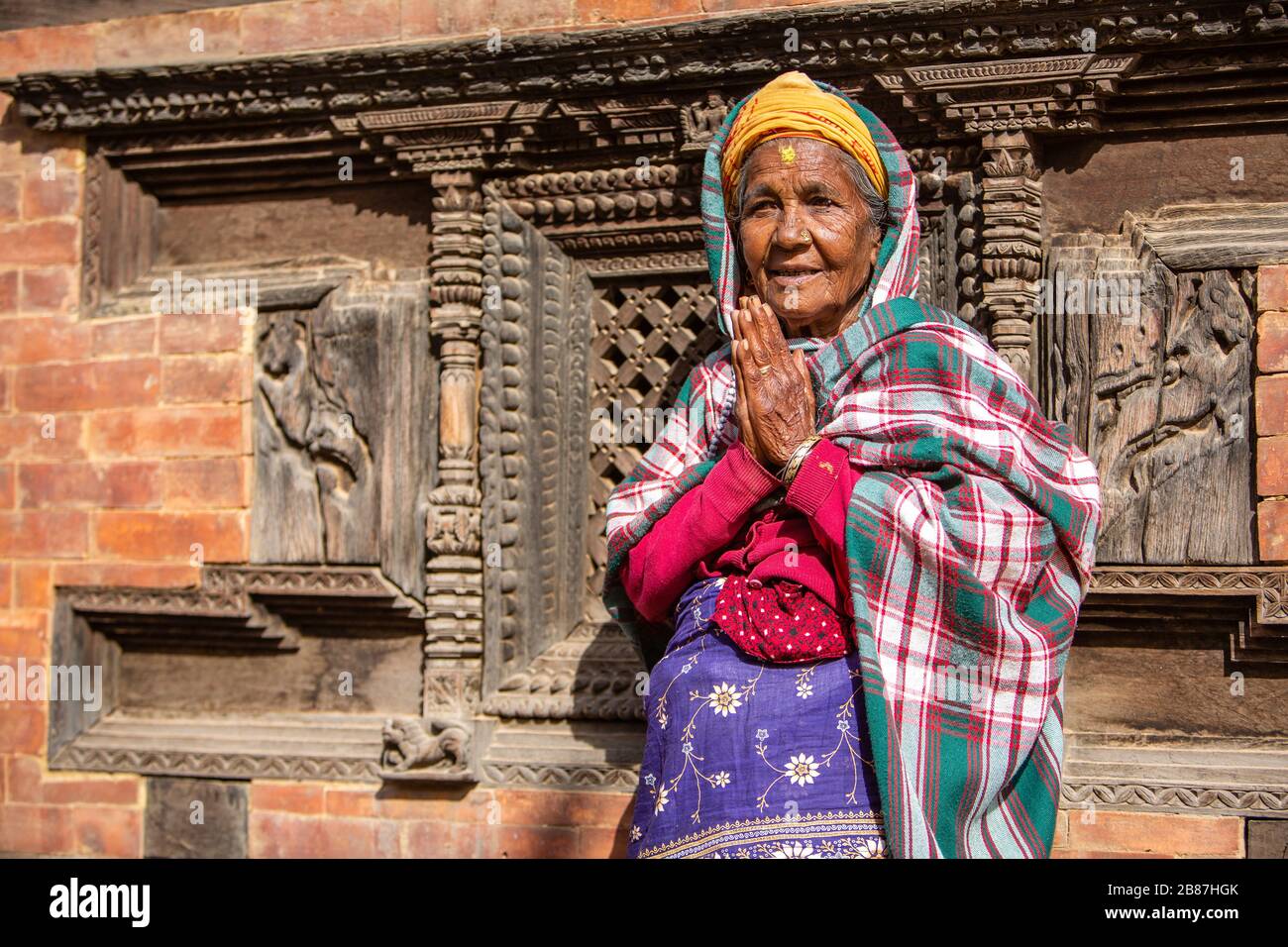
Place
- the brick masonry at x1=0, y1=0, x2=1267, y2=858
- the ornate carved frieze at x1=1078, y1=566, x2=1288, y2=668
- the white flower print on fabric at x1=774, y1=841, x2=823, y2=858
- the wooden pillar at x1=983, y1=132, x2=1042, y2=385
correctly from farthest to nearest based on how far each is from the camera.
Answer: the brick masonry at x1=0, y1=0, x2=1267, y2=858 < the wooden pillar at x1=983, y1=132, x2=1042, y2=385 < the ornate carved frieze at x1=1078, y1=566, x2=1288, y2=668 < the white flower print on fabric at x1=774, y1=841, x2=823, y2=858

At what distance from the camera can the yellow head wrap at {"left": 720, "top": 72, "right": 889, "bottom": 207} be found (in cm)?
273

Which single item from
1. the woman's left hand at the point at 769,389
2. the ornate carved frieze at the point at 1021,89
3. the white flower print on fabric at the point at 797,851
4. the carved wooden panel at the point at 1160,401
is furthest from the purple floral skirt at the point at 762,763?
the ornate carved frieze at the point at 1021,89

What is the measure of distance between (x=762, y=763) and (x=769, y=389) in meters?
0.72

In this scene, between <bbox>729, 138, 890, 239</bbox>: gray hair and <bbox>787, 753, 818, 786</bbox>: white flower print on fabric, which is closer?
<bbox>787, 753, 818, 786</bbox>: white flower print on fabric

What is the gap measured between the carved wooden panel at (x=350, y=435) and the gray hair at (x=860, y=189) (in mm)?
1485

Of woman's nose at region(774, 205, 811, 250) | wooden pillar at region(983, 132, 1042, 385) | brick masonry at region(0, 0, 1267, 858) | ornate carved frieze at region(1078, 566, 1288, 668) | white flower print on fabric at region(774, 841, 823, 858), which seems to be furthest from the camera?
brick masonry at region(0, 0, 1267, 858)

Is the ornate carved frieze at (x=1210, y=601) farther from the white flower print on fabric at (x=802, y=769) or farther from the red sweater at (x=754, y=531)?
the white flower print on fabric at (x=802, y=769)

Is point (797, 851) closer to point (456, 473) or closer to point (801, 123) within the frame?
point (801, 123)

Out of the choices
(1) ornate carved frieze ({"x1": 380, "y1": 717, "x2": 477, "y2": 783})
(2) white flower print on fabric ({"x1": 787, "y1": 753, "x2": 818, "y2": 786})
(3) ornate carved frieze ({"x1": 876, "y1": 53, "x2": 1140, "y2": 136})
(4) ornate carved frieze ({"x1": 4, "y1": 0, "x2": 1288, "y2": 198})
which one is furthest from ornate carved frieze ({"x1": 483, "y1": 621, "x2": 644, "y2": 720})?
(3) ornate carved frieze ({"x1": 876, "y1": 53, "x2": 1140, "y2": 136})

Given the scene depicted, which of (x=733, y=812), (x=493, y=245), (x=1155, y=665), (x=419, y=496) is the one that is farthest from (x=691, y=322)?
(x=733, y=812)

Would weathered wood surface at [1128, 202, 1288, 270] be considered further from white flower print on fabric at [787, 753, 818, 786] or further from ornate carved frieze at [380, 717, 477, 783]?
ornate carved frieze at [380, 717, 477, 783]

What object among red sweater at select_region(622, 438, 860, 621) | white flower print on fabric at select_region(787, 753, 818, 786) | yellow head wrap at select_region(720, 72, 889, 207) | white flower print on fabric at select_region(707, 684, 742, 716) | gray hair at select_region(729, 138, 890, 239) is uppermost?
yellow head wrap at select_region(720, 72, 889, 207)

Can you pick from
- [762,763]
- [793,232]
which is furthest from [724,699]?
[793,232]

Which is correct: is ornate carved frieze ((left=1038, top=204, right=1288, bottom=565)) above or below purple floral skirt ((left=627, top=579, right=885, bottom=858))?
above
